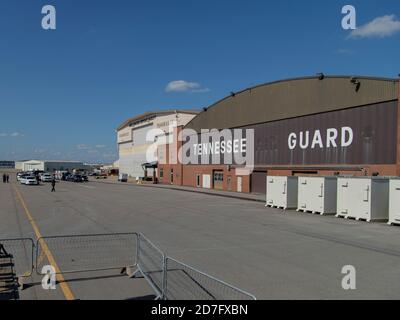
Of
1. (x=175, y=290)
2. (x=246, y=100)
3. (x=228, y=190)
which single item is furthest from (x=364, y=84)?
(x=175, y=290)

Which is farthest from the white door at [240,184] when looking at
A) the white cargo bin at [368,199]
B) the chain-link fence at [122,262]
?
the chain-link fence at [122,262]

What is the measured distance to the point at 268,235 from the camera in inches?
609

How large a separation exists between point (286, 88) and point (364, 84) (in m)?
9.52

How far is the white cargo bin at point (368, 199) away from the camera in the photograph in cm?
2022

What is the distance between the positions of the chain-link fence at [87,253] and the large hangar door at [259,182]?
28665 millimetres

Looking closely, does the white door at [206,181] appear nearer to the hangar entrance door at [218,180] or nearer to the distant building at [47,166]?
the hangar entrance door at [218,180]

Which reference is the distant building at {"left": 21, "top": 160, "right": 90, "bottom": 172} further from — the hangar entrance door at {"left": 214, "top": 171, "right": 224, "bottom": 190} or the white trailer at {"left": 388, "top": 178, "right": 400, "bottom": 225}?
the white trailer at {"left": 388, "top": 178, "right": 400, "bottom": 225}

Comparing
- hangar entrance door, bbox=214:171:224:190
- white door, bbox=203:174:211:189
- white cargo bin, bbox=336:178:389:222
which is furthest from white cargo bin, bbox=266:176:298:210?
white door, bbox=203:174:211:189

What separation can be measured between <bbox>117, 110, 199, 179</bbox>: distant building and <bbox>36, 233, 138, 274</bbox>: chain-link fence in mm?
54891

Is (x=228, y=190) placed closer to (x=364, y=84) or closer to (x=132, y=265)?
(x=364, y=84)

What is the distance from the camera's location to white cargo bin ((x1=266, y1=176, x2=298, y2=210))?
86.0ft

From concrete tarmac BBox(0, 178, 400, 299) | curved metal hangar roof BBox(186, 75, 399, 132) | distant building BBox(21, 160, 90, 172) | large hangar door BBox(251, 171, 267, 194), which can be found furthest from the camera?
distant building BBox(21, 160, 90, 172)

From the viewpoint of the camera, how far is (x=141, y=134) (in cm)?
9562

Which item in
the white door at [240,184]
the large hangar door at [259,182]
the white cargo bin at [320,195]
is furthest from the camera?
the white door at [240,184]
